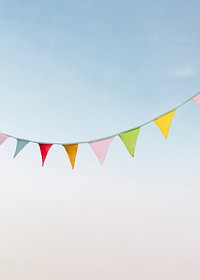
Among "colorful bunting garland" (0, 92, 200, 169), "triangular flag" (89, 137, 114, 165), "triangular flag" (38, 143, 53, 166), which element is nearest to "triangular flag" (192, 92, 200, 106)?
"colorful bunting garland" (0, 92, 200, 169)

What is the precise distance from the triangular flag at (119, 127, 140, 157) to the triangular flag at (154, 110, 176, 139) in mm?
190

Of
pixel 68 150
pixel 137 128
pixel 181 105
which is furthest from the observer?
pixel 68 150

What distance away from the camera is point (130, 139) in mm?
→ 3932

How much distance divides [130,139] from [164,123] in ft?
1.02

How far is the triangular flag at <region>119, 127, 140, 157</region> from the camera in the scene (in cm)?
392

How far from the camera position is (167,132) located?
150 inches

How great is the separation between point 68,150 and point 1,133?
0.60m

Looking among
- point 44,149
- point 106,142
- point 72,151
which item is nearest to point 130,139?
point 106,142

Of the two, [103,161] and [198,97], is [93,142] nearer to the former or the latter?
[103,161]

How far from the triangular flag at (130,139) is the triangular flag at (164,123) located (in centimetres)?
19

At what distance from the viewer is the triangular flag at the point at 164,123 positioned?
3805mm

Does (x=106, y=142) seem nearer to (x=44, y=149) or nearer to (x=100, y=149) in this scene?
(x=100, y=149)

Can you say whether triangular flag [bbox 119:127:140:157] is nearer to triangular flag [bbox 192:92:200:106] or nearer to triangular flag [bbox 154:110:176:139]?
triangular flag [bbox 154:110:176:139]

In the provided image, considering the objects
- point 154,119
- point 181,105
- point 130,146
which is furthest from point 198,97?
point 130,146
